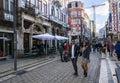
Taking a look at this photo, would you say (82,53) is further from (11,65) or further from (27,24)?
(27,24)

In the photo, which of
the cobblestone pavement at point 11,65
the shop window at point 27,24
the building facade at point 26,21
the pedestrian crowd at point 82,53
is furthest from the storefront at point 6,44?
the pedestrian crowd at point 82,53

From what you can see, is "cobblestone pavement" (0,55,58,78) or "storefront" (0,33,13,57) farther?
"storefront" (0,33,13,57)

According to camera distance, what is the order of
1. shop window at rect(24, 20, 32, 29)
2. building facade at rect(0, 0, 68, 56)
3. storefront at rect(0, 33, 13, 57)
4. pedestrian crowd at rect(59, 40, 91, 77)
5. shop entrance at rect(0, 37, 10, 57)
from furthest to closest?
shop window at rect(24, 20, 32, 29)
building facade at rect(0, 0, 68, 56)
storefront at rect(0, 33, 13, 57)
shop entrance at rect(0, 37, 10, 57)
pedestrian crowd at rect(59, 40, 91, 77)

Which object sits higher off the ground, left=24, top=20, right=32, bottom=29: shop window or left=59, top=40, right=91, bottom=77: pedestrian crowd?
left=24, top=20, right=32, bottom=29: shop window

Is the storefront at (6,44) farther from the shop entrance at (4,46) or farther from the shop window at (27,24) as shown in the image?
the shop window at (27,24)

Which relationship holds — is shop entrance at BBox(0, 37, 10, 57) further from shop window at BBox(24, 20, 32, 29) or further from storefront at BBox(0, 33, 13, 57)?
shop window at BBox(24, 20, 32, 29)

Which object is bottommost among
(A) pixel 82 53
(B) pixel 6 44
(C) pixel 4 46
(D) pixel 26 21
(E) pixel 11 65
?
(E) pixel 11 65

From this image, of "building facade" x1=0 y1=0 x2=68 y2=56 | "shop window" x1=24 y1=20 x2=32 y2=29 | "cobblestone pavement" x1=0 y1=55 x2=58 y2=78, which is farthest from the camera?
"shop window" x1=24 y1=20 x2=32 y2=29

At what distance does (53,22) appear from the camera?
43312mm

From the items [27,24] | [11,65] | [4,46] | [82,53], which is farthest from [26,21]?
[82,53]

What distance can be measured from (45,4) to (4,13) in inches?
598

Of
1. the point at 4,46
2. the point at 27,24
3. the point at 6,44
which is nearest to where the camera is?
the point at 4,46

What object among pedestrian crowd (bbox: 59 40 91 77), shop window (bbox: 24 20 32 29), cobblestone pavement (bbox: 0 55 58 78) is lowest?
cobblestone pavement (bbox: 0 55 58 78)

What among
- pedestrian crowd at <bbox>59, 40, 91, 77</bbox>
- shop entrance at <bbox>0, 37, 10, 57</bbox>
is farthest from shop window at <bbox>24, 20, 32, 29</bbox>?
pedestrian crowd at <bbox>59, 40, 91, 77</bbox>
